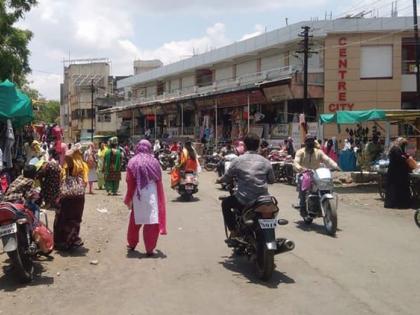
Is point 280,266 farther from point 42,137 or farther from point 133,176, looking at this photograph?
point 42,137

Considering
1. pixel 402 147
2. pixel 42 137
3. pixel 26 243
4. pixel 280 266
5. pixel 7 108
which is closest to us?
pixel 26 243

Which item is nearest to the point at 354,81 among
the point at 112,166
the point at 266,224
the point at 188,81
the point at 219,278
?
the point at 112,166

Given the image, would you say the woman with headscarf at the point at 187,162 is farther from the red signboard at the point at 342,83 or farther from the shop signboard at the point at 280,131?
the red signboard at the point at 342,83

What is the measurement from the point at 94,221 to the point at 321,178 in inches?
186

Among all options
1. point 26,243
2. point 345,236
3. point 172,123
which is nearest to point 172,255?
point 26,243

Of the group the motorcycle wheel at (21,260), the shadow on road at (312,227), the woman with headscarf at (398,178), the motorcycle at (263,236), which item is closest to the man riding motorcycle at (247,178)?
the motorcycle at (263,236)

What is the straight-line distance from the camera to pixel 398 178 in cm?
Answer: 1407

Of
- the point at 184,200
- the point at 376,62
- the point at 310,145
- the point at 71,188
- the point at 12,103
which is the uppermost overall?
the point at 376,62

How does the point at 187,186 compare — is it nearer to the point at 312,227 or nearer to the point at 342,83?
the point at 312,227

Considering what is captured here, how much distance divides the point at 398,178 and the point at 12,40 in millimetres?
11922

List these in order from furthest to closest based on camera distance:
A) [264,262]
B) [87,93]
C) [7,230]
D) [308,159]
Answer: [87,93] < [308,159] < [264,262] < [7,230]

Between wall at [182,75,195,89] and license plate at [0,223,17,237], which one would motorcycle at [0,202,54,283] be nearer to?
license plate at [0,223,17,237]

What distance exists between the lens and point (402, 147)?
550 inches

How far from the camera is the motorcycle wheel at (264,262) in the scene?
6.76 meters
